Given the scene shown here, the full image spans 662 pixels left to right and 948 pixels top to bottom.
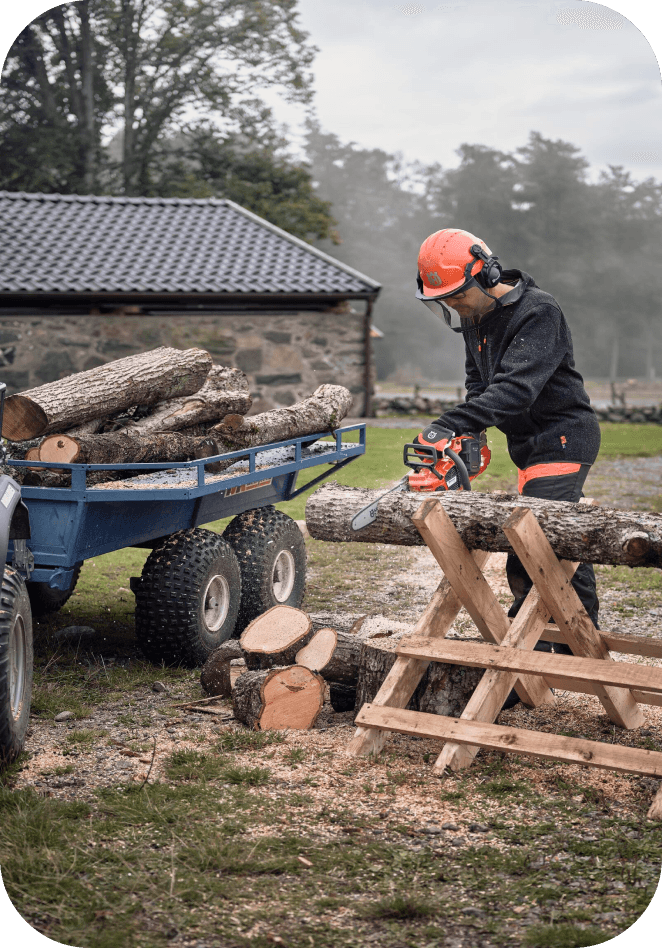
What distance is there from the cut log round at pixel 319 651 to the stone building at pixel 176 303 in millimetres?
11639

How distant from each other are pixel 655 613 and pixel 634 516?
2.96 m

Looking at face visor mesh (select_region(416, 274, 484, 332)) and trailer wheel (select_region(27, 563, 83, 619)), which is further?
trailer wheel (select_region(27, 563, 83, 619))

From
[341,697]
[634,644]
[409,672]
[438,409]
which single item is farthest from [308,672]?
[438,409]

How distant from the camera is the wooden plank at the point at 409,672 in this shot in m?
3.66

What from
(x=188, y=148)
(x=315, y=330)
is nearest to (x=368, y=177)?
(x=188, y=148)

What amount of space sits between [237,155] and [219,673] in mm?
21124

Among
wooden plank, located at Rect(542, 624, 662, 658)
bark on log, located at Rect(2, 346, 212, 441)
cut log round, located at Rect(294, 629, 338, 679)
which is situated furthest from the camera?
bark on log, located at Rect(2, 346, 212, 441)

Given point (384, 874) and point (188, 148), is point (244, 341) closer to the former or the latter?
point (188, 148)

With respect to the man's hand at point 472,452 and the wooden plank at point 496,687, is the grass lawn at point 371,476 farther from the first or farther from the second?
the wooden plank at point 496,687

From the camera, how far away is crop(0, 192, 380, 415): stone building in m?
15.2

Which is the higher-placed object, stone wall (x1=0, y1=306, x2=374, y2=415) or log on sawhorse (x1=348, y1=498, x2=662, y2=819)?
stone wall (x1=0, y1=306, x2=374, y2=415)

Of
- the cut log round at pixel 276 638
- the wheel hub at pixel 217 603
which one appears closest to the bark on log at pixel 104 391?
the wheel hub at pixel 217 603

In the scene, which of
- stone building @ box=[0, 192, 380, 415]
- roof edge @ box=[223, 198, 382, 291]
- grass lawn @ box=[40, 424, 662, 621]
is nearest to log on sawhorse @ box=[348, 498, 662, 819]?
grass lawn @ box=[40, 424, 662, 621]

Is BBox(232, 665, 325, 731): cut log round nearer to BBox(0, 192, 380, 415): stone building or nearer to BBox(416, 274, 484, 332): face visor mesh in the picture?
BBox(416, 274, 484, 332): face visor mesh
